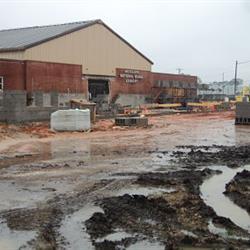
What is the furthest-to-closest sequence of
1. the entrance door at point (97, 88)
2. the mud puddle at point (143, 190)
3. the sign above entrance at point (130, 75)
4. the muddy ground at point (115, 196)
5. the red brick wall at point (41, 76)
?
1. the sign above entrance at point (130, 75)
2. the entrance door at point (97, 88)
3. the red brick wall at point (41, 76)
4. the mud puddle at point (143, 190)
5. the muddy ground at point (115, 196)

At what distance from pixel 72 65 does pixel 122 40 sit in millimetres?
8981

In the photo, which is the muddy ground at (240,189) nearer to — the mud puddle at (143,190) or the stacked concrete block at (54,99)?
the mud puddle at (143,190)

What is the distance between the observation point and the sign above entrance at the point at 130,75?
52844 millimetres

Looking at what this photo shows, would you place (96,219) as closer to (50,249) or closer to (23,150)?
(50,249)

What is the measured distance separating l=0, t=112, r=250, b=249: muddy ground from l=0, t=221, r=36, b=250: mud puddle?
0.02m

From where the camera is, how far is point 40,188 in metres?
12.6

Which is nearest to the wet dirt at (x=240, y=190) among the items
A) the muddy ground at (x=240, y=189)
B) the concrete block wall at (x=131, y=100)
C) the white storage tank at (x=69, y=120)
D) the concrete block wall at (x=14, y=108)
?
the muddy ground at (x=240, y=189)

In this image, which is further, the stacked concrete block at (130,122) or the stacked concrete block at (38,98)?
the stacked concrete block at (38,98)

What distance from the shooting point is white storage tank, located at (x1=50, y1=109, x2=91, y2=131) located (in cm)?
2851

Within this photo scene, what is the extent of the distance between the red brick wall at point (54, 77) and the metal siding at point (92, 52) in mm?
601

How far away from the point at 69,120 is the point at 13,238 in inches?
804

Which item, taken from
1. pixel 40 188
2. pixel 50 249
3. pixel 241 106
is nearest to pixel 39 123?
pixel 241 106

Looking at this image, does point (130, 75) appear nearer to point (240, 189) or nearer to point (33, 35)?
point (33, 35)

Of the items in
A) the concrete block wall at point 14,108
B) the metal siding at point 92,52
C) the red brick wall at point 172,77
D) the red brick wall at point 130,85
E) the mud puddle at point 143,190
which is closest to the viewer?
the mud puddle at point 143,190
